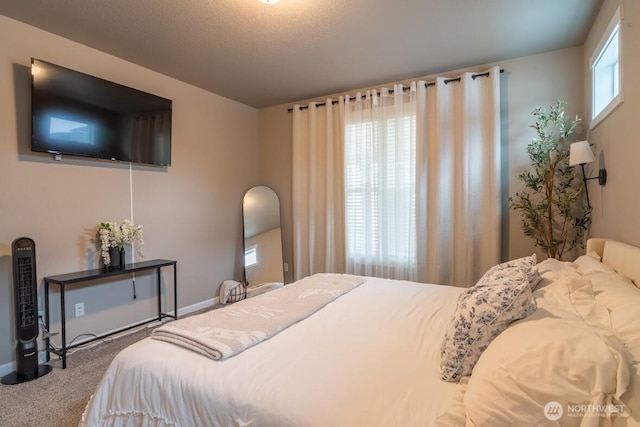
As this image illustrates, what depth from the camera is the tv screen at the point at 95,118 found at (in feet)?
7.89

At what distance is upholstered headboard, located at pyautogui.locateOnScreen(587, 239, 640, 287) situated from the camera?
1.38 meters

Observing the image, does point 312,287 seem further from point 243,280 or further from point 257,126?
point 257,126

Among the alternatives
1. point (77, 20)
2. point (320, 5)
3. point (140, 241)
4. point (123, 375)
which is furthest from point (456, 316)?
point (77, 20)

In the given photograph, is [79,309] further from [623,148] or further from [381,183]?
[623,148]

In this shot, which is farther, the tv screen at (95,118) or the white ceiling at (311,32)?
the tv screen at (95,118)

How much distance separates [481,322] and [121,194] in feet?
10.3

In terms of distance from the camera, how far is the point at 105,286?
2.93 m

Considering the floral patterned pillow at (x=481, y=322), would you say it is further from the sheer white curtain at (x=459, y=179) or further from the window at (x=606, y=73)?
the sheer white curtain at (x=459, y=179)

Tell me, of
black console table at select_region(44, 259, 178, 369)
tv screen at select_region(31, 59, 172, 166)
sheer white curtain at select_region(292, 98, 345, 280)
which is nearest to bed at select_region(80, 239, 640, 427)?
black console table at select_region(44, 259, 178, 369)

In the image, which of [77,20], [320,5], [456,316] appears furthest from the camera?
[77,20]

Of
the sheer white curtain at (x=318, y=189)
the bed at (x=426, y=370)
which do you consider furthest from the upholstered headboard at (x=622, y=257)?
the sheer white curtain at (x=318, y=189)

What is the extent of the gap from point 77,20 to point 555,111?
380 cm

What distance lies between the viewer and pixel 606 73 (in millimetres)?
2400

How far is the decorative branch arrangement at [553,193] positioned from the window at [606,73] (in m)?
0.22
